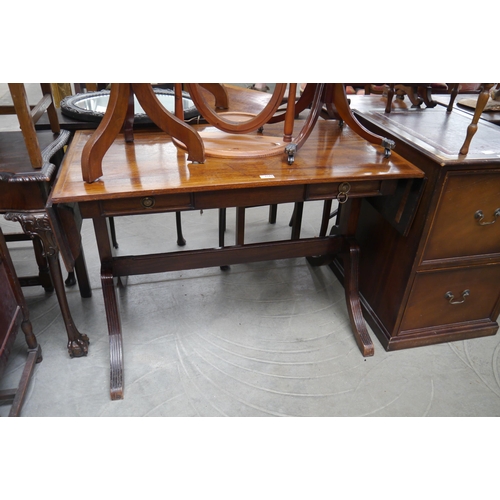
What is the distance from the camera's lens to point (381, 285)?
6.88 ft

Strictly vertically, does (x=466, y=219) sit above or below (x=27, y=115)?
below

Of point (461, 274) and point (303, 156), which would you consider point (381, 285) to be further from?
point (303, 156)

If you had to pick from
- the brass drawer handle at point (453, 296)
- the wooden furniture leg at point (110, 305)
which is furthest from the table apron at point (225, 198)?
the brass drawer handle at point (453, 296)

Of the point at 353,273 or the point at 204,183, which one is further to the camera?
the point at 353,273

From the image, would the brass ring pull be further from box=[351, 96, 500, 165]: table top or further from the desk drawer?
the desk drawer

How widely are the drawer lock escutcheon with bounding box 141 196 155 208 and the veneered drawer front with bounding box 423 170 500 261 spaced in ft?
3.70

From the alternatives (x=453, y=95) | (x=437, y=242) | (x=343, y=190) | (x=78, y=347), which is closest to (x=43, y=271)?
(x=78, y=347)

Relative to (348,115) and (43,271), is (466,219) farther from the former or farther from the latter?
(43,271)

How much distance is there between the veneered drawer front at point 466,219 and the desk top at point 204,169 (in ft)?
0.59

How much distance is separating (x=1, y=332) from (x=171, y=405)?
74 centimetres

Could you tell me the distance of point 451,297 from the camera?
1970 mm

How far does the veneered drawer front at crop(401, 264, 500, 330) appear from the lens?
191cm

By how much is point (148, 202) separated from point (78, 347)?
2.97 feet

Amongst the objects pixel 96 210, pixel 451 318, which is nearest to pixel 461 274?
pixel 451 318
